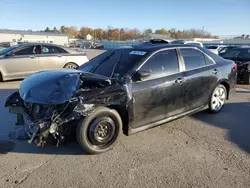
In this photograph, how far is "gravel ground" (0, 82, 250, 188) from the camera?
116 inches

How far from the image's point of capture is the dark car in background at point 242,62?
9383 mm

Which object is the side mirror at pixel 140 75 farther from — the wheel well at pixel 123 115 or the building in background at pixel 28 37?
the building in background at pixel 28 37

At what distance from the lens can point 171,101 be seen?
434 cm

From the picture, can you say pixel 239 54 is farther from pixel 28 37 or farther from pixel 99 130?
A: pixel 28 37

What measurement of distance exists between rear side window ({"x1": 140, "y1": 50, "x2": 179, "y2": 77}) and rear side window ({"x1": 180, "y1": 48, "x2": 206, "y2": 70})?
0.93 feet

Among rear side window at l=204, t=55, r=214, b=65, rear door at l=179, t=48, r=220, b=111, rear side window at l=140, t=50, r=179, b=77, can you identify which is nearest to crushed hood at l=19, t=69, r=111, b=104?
rear side window at l=140, t=50, r=179, b=77

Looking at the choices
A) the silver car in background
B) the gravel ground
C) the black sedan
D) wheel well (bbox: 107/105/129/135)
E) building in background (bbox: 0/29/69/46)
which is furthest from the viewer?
building in background (bbox: 0/29/69/46)

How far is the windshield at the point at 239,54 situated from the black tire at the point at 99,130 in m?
8.29

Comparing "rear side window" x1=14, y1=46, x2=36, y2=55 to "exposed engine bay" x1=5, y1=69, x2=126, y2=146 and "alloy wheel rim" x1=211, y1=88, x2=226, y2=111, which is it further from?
"alloy wheel rim" x1=211, y1=88, x2=226, y2=111

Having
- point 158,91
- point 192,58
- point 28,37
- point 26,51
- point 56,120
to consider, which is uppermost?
point 28,37

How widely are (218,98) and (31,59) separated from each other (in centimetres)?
714

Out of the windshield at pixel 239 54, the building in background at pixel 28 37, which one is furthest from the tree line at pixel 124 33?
the windshield at pixel 239 54

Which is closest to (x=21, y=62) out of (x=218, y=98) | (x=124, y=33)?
(x=218, y=98)

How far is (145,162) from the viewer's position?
3.38m
